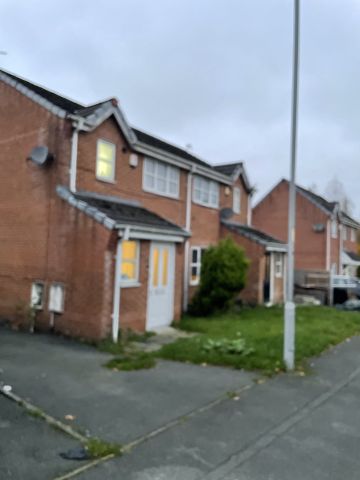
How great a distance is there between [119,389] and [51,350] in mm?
3159

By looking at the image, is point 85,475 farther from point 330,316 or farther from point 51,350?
point 330,316

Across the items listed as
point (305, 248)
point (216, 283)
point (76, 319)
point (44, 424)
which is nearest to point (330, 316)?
point (216, 283)

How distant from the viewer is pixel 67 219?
1082 cm

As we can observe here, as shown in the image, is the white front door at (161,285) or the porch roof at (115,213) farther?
the white front door at (161,285)

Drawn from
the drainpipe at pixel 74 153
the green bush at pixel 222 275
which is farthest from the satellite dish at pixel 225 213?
the drainpipe at pixel 74 153

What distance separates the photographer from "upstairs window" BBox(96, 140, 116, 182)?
12.1 metres

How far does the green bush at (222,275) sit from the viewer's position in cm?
1391

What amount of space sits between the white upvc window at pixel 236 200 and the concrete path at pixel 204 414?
38.8 feet

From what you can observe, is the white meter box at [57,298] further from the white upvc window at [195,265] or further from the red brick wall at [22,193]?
the white upvc window at [195,265]

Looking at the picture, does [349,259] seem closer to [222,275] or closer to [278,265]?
[278,265]

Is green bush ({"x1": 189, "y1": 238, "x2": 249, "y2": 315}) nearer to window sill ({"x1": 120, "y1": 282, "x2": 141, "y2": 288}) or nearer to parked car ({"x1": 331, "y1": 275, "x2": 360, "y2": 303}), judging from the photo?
window sill ({"x1": 120, "y1": 282, "x2": 141, "y2": 288})

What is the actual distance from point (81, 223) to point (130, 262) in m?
1.67

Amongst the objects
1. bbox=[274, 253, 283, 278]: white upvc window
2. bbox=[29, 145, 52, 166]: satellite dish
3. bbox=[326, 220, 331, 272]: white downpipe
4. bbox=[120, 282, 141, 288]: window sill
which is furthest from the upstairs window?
bbox=[326, 220, 331, 272]: white downpipe

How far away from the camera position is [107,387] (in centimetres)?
656
